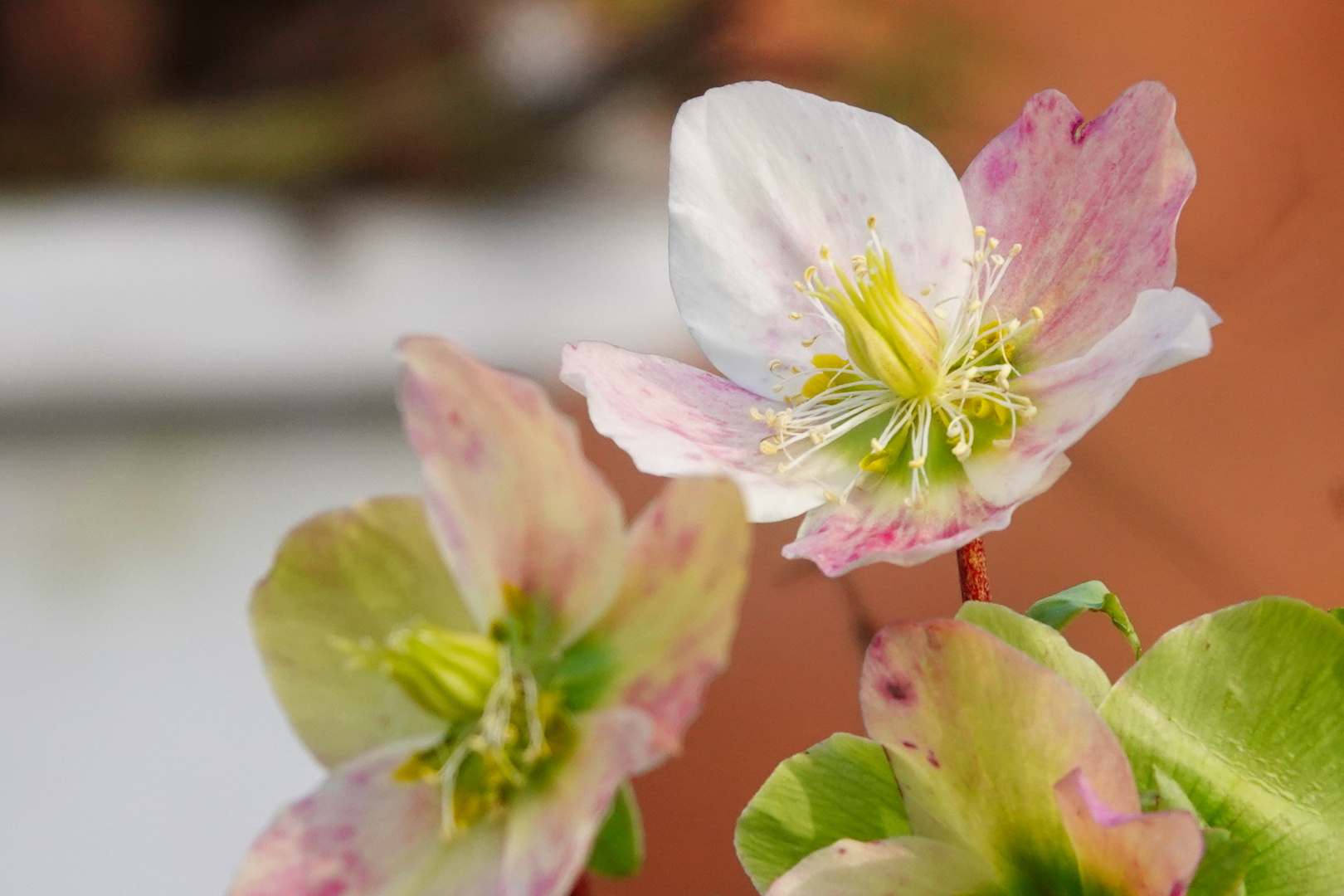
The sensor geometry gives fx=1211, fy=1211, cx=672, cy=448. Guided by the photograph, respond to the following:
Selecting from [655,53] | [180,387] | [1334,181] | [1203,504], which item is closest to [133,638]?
[180,387]

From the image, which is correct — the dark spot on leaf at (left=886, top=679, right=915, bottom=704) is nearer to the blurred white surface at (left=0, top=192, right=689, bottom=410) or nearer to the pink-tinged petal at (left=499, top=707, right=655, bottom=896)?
the pink-tinged petal at (left=499, top=707, right=655, bottom=896)

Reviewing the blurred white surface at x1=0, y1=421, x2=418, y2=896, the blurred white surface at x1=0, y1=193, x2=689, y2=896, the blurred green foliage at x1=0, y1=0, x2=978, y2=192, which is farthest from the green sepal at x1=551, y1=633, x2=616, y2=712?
the blurred green foliage at x1=0, y1=0, x2=978, y2=192

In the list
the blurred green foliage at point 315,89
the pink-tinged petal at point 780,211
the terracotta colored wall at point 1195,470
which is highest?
the blurred green foliage at point 315,89

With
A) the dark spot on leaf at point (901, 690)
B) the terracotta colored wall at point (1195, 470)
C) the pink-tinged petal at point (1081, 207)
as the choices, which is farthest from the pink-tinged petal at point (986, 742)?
the terracotta colored wall at point (1195, 470)

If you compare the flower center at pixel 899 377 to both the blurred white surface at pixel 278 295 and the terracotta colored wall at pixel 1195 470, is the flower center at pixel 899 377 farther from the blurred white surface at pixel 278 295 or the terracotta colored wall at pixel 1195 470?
the blurred white surface at pixel 278 295

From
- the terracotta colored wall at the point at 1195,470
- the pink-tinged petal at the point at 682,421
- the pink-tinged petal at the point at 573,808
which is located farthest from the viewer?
the terracotta colored wall at the point at 1195,470

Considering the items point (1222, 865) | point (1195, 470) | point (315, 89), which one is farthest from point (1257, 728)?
point (315, 89)

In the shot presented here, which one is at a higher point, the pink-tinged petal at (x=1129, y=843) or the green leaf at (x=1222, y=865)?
the pink-tinged petal at (x=1129, y=843)

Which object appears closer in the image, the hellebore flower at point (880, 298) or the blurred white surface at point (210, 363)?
the hellebore flower at point (880, 298)
